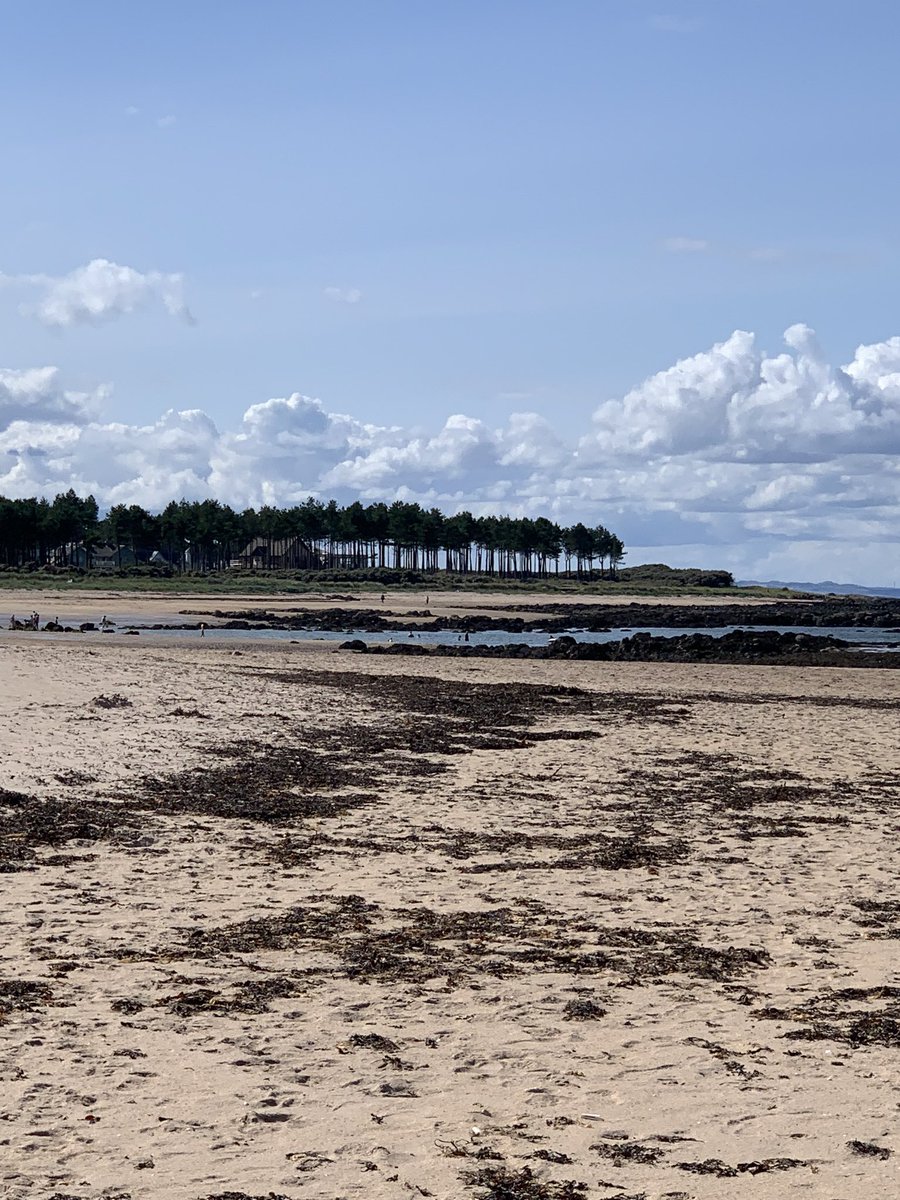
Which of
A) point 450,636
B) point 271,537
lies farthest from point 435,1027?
point 271,537

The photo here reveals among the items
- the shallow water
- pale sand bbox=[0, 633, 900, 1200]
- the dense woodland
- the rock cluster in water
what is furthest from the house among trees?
pale sand bbox=[0, 633, 900, 1200]

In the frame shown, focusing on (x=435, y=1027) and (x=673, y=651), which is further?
(x=673, y=651)

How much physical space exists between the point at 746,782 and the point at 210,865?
27.3 feet

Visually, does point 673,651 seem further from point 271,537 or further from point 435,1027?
point 271,537

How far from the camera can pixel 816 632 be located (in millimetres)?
72125

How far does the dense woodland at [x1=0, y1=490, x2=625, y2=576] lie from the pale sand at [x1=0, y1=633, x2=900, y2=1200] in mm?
123371

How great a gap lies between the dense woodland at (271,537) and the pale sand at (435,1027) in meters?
123

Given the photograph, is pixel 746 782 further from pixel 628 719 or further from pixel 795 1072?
pixel 795 1072

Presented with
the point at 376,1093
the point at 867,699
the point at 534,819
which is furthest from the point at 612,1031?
the point at 867,699

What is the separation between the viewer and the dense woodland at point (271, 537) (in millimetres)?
142500

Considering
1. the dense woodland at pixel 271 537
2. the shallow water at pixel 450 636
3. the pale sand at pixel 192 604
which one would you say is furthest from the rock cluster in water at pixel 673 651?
the dense woodland at pixel 271 537

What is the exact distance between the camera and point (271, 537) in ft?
539

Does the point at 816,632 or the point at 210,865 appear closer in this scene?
the point at 210,865

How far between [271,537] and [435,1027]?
520 feet
